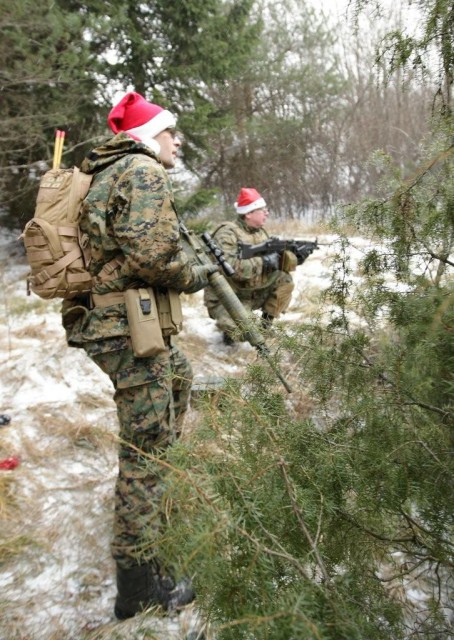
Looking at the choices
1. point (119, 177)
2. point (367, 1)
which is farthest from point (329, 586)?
point (119, 177)

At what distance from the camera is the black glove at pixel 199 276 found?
2242 mm

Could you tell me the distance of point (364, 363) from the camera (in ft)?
4.42

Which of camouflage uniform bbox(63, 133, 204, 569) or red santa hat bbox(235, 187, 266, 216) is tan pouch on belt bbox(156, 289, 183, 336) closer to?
camouflage uniform bbox(63, 133, 204, 569)

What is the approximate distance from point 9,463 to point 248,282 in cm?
277

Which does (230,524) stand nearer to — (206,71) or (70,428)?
(70,428)

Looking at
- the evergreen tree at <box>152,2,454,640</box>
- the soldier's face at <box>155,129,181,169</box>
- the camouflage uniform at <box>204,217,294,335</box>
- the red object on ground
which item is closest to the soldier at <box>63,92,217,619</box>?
the soldier's face at <box>155,129,181,169</box>

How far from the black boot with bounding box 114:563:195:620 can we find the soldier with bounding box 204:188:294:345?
2.80 metres

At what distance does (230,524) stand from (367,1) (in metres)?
1.31

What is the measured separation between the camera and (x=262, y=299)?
510 centimetres

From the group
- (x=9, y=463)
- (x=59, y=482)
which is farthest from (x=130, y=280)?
(x=9, y=463)

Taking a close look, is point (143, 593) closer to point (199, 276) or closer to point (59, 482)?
point (59, 482)

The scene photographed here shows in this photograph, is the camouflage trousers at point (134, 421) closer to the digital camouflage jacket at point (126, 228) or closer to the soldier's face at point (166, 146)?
the digital camouflage jacket at point (126, 228)

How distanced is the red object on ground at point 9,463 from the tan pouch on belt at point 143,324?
5.55 feet

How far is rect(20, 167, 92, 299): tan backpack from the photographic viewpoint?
6.46ft
